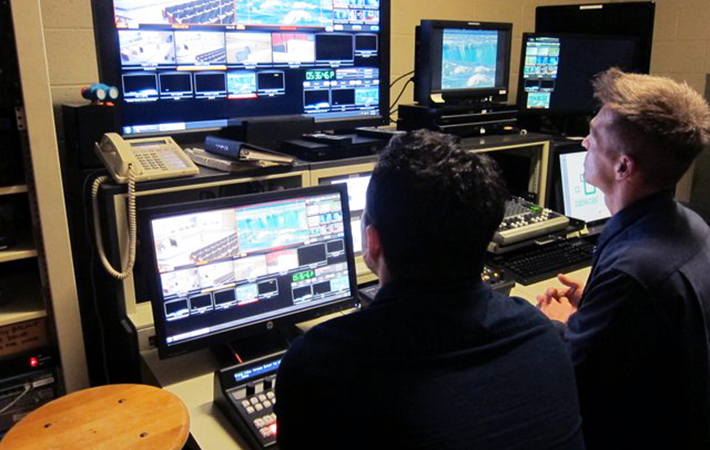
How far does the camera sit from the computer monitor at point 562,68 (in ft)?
8.80

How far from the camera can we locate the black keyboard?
2123mm

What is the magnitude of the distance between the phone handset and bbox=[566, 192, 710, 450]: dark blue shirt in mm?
1072

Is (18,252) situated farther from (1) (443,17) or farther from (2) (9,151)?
(1) (443,17)

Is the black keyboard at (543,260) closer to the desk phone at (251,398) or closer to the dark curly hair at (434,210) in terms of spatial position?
the desk phone at (251,398)

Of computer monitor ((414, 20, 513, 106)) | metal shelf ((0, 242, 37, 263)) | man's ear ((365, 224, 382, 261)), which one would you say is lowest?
metal shelf ((0, 242, 37, 263))

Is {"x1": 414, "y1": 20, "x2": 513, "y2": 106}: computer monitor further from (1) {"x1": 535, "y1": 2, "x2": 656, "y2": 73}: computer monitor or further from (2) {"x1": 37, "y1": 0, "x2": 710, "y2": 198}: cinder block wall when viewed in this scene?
(1) {"x1": 535, "y1": 2, "x2": 656, "y2": 73}: computer monitor

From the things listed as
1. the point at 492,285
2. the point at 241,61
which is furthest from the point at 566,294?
the point at 241,61

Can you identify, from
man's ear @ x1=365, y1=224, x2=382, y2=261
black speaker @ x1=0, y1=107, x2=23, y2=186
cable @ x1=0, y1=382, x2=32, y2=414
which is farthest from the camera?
cable @ x1=0, y1=382, x2=32, y2=414

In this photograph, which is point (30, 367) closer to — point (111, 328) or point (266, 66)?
point (111, 328)

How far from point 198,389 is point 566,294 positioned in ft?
3.58

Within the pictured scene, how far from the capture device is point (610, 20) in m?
3.04

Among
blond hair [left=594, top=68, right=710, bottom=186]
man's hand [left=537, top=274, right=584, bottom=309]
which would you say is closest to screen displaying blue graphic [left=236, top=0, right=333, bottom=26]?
blond hair [left=594, top=68, right=710, bottom=186]

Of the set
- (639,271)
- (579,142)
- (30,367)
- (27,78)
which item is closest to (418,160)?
(639,271)

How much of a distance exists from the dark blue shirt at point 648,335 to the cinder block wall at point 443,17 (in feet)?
5.43
